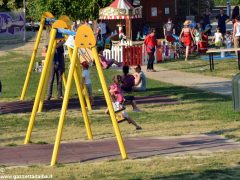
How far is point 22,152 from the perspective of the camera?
14.8 metres

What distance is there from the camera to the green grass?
30459 mm

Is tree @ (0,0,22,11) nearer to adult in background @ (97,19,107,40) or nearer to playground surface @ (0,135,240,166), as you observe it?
adult in background @ (97,19,107,40)

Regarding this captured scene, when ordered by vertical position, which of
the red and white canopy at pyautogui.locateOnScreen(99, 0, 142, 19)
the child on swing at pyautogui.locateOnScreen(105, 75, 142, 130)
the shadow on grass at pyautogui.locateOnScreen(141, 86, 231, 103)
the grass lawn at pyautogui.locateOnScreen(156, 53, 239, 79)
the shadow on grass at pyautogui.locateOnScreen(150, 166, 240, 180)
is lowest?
the grass lawn at pyautogui.locateOnScreen(156, 53, 239, 79)

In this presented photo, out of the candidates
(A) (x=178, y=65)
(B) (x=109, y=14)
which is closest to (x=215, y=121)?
(A) (x=178, y=65)

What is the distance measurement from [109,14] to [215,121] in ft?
86.5

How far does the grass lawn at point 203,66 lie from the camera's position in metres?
30.5

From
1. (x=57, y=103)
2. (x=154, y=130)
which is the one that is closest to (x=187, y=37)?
(x=57, y=103)

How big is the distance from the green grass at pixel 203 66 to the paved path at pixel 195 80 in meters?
0.67

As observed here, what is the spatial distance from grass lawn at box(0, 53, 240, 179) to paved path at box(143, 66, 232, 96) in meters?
0.66

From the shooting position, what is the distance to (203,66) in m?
33.8

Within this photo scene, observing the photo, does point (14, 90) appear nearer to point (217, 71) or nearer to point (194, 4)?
point (217, 71)

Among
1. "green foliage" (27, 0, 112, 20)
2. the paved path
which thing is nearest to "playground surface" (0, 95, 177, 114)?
the paved path

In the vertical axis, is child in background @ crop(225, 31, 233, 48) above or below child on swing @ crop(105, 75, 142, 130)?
below

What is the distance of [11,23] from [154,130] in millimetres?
45931
